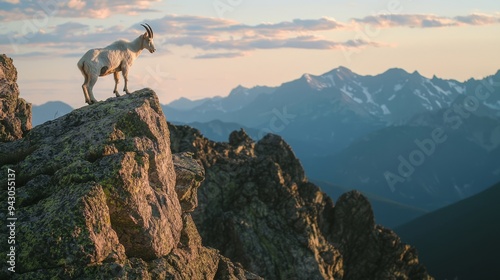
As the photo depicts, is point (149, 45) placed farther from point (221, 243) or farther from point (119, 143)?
point (221, 243)

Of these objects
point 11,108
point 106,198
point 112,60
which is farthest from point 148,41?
point 106,198

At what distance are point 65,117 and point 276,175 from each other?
193 feet

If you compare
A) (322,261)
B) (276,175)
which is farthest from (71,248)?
(276,175)

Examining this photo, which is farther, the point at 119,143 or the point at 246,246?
the point at 246,246

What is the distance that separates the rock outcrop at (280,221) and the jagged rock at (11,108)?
42.6 meters

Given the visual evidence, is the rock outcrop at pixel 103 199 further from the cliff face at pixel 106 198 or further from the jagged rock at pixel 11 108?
the jagged rock at pixel 11 108

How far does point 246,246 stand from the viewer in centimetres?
7362

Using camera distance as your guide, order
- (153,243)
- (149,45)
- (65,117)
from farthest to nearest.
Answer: (149,45)
(65,117)
(153,243)

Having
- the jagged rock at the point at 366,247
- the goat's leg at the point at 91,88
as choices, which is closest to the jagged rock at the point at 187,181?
the goat's leg at the point at 91,88

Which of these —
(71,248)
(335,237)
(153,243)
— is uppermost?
(71,248)

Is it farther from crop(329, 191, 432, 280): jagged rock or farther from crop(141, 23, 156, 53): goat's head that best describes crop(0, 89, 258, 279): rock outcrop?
crop(329, 191, 432, 280): jagged rock

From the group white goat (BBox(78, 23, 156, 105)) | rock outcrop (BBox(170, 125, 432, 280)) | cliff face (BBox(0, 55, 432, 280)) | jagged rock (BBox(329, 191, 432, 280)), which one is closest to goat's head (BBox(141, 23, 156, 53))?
white goat (BBox(78, 23, 156, 105))

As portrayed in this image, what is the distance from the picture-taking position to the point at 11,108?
31.8 metres

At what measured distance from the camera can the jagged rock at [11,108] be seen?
3047cm
